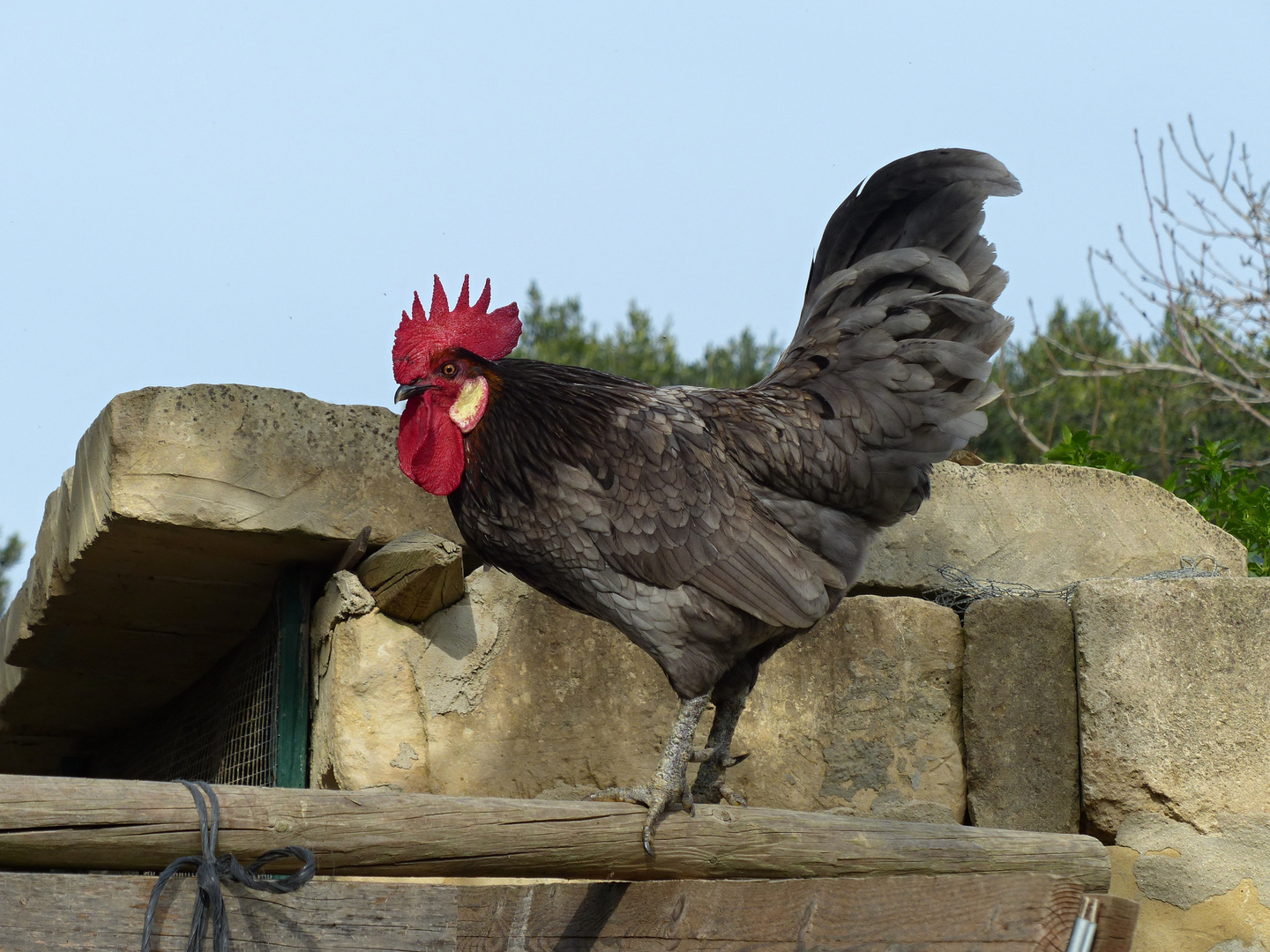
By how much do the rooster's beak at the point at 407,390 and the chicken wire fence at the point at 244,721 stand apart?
1268mm

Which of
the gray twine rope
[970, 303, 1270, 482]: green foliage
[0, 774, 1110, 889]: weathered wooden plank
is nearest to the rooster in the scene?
[0, 774, 1110, 889]: weathered wooden plank

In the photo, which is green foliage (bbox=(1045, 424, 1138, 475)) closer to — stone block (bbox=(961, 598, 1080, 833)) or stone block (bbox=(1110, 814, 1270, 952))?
stone block (bbox=(961, 598, 1080, 833))

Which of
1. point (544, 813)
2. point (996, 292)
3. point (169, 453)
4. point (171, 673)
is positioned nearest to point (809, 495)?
point (996, 292)

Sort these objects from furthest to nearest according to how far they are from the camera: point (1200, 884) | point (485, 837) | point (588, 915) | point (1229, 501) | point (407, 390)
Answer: point (1229, 501), point (1200, 884), point (407, 390), point (588, 915), point (485, 837)

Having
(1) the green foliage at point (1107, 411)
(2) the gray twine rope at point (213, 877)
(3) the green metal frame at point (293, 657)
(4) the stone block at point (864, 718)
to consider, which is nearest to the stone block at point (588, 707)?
(4) the stone block at point (864, 718)

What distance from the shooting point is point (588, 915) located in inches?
92.3

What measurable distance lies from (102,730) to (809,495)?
13.7 ft

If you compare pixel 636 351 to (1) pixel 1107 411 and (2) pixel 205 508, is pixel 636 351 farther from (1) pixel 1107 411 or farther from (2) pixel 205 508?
(2) pixel 205 508

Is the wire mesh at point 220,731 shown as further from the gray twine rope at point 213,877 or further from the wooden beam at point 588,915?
the gray twine rope at point 213,877

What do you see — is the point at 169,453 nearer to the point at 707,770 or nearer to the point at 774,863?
the point at 707,770

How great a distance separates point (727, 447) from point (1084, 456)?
7.96 ft

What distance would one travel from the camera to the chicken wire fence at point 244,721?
12.7ft

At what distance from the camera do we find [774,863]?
2.43 m

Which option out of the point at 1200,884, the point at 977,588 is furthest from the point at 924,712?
the point at 1200,884
